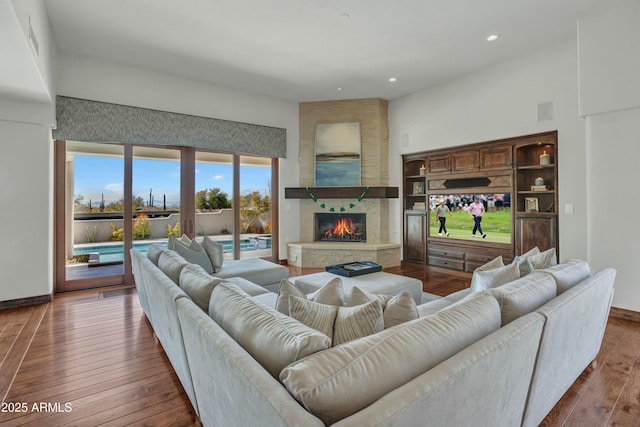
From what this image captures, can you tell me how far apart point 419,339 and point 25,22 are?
138 inches

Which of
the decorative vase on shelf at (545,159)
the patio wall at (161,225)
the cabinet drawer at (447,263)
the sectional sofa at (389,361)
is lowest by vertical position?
the cabinet drawer at (447,263)

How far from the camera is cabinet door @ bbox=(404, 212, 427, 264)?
605 centimetres

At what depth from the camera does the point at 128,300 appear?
413 cm

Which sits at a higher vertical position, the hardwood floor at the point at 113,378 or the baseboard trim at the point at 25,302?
the baseboard trim at the point at 25,302

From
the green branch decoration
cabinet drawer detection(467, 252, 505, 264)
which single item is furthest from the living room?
the green branch decoration

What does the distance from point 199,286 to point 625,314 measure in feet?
14.2

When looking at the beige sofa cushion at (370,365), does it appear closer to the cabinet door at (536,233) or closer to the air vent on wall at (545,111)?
the cabinet door at (536,233)

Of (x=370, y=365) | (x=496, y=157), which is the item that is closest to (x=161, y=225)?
(x=370, y=365)

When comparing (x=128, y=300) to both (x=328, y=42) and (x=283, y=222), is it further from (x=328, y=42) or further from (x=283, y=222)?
(x=328, y=42)

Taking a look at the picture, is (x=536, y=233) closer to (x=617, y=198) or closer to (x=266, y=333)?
(x=617, y=198)

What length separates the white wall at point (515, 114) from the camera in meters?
4.08

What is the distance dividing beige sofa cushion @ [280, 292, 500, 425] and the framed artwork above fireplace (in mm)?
5197

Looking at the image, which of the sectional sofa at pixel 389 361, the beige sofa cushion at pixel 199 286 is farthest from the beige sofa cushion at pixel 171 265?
the sectional sofa at pixel 389 361

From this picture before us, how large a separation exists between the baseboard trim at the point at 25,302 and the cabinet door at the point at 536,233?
6.45 metres
